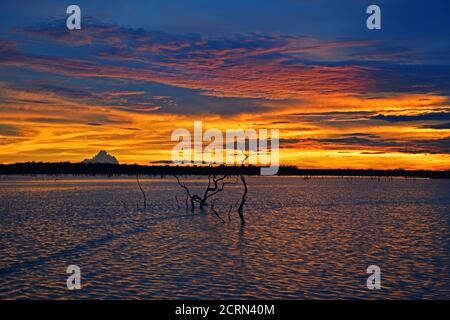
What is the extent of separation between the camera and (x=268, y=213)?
5578 centimetres

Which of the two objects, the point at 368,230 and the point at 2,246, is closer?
the point at 2,246

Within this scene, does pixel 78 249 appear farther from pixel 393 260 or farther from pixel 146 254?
pixel 393 260

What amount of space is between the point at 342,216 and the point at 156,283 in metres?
37.2

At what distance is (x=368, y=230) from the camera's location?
1615 inches

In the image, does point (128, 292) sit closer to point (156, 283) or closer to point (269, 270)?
point (156, 283)

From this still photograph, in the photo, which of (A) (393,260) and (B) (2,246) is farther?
(B) (2,246)

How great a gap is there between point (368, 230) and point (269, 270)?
2010 cm

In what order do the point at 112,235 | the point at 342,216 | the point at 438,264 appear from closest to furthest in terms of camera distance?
the point at 438,264 < the point at 112,235 < the point at 342,216

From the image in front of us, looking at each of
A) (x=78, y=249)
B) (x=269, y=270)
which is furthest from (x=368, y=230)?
(x=78, y=249)
